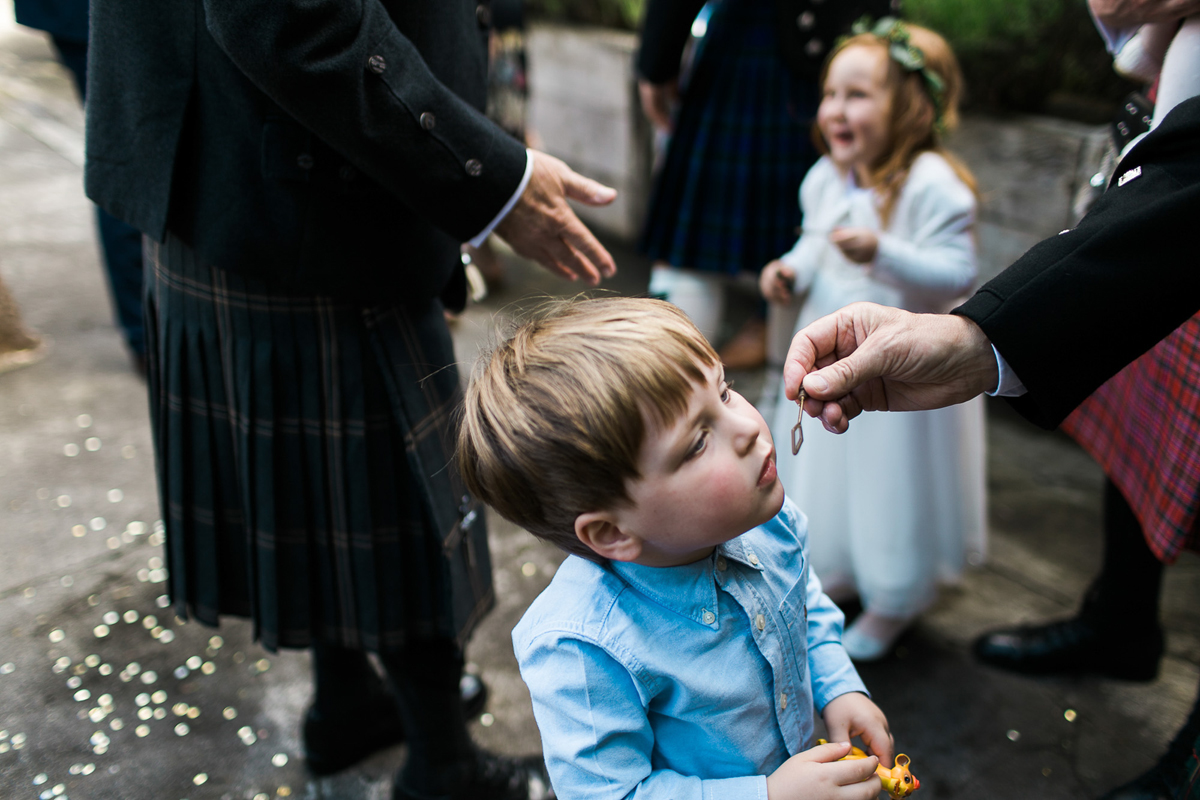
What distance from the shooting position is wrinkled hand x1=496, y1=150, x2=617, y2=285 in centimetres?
137

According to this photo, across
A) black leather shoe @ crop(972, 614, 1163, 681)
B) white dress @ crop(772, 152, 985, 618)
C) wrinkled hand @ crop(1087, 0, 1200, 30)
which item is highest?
wrinkled hand @ crop(1087, 0, 1200, 30)

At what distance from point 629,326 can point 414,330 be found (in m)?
0.58

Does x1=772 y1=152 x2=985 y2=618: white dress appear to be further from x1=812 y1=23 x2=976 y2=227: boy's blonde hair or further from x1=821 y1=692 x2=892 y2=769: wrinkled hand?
x1=821 y1=692 x2=892 y2=769: wrinkled hand

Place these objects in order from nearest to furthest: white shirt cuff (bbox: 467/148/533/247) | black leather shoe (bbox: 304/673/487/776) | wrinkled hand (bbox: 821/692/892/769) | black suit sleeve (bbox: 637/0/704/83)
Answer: wrinkled hand (bbox: 821/692/892/769)
white shirt cuff (bbox: 467/148/533/247)
black leather shoe (bbox: 304/673/487/776)
black suit sleeve (bbox: 637/0/704/83)

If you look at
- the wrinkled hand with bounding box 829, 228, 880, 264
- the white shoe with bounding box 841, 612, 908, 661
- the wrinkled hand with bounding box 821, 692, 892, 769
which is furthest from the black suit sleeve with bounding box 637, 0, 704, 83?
the wrinkled hand with bounding box 821, 692, 892, 769

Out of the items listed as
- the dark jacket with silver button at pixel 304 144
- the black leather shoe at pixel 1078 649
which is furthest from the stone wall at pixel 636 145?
the dark jacket with silver button at pixel 304 144

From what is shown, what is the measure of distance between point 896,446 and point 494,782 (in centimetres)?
115

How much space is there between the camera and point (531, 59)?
534 cm

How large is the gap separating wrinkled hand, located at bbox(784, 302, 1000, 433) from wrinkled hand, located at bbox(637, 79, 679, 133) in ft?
6.12

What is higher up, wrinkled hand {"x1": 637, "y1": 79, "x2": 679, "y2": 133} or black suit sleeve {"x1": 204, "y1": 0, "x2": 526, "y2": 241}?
black suit sleeve {"x1": 204, "y1": 0, "x2": 526, "y2": 241}

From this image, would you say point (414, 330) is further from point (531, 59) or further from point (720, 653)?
point (531, 59)

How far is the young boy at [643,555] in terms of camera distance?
0.97m

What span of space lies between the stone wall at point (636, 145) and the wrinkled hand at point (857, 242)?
3.98 feet

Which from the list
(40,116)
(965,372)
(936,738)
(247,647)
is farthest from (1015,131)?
(40,116)
